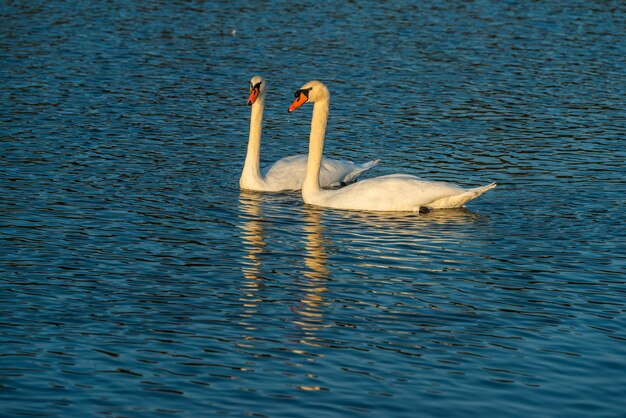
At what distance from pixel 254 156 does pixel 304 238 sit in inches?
155

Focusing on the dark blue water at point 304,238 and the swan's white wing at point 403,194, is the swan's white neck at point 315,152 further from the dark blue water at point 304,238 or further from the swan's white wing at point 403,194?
the swan's white wing at point 403,194

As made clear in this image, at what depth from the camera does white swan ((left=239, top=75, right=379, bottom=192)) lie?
20.2 meters

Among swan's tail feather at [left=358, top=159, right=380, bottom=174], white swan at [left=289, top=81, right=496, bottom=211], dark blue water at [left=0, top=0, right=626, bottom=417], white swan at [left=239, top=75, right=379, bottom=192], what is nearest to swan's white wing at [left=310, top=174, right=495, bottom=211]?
white swan at [left=289, top=81, right=496, bottom=211]

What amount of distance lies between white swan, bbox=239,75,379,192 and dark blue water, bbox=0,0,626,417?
1.46 feet

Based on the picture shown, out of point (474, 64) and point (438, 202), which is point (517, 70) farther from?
point (438, 202)

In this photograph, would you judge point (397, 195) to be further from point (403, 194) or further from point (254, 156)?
point (254, 156)

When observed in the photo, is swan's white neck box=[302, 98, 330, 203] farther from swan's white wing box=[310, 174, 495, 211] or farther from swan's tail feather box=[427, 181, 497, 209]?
swan's tail feather box=[427, 181, 497, 209]

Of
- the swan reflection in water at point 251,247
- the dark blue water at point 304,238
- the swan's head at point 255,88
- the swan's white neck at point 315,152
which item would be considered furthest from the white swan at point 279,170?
the swan's white neck at point 315,152

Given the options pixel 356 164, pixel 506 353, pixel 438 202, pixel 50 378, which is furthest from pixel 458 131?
pixel 50 378

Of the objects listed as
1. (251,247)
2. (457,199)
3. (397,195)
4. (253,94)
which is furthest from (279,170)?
(251,247)

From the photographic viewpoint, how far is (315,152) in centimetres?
1964

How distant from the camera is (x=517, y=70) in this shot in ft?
101

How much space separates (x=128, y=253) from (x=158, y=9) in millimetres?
24577

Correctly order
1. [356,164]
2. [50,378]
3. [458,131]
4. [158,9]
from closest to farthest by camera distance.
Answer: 1. [50,378]
2. [356,164]
3. [458,131]
4. [158,9]
